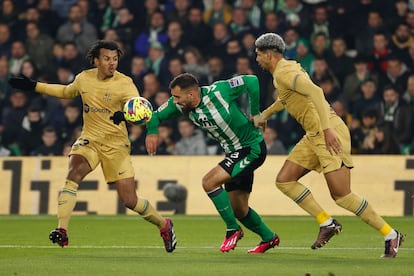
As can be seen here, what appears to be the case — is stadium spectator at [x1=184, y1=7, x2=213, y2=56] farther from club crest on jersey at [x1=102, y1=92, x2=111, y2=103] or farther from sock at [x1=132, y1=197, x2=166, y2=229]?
sock at [x1=132, y1=197, x2=166, y2=229]

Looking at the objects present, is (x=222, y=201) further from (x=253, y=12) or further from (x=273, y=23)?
(x=253, y=12)

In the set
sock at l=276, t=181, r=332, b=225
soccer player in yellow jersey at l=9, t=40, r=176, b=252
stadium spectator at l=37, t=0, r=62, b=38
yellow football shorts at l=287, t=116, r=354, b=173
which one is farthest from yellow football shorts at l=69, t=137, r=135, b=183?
stadium spectator at l=37, t=0, r=62, b=38

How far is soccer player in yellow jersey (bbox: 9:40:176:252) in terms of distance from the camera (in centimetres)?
1246

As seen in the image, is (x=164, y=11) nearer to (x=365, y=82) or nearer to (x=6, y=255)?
(x=365, y=82)

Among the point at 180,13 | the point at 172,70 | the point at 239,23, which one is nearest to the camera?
the point at 172,70

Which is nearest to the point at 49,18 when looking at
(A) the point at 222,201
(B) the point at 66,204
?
(B) the point at 66,204

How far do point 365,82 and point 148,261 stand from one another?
10.1 m

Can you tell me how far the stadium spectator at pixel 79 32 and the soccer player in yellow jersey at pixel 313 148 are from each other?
438 inches

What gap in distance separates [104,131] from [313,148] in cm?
234

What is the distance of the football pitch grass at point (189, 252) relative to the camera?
10039 mm

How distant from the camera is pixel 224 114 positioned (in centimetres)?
1209

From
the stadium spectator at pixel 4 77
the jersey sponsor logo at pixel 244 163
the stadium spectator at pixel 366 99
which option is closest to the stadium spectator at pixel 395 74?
the stadium spectator at pixel 366 99

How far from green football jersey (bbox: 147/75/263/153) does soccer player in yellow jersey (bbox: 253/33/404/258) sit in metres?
0.20

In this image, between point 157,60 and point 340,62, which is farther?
point 157,60
